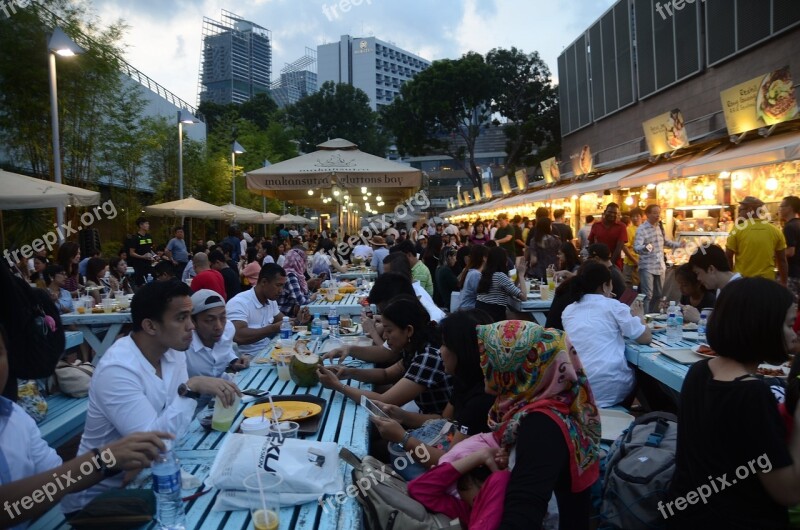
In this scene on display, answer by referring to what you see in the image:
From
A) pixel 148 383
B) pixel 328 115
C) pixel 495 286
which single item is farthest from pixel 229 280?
pixel 328 115

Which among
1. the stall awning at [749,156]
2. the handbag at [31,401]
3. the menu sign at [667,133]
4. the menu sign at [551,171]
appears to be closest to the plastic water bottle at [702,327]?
the stall awning at [749,156]

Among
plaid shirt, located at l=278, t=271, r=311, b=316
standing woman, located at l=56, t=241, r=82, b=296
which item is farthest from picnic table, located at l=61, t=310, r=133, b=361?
plaid shirt, located at l=278, t=271, r=311, b=316

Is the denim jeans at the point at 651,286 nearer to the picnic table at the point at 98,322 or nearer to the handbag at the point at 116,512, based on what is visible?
the picnic table at the point at 98,322

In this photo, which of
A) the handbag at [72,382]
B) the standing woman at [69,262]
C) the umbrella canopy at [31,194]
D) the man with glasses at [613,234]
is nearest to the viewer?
the handbag at [72,382]

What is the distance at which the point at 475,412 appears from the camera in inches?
107

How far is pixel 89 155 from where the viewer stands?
1357cm

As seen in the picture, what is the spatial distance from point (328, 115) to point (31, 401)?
4705 cm

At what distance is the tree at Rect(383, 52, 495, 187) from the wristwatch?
34587 mm

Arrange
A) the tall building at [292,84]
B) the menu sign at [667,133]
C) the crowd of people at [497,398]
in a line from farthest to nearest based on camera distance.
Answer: the tall building at [292,84] < the menu sign at [667,133] < the crowd of people at [497,398]

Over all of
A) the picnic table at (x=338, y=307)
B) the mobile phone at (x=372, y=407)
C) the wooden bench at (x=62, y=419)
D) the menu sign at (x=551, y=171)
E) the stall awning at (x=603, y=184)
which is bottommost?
the wooden bench at (x=62, y=419)

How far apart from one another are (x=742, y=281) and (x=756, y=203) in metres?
6.19

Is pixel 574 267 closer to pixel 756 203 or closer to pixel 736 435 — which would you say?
pixel 756 203

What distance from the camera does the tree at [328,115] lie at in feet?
157

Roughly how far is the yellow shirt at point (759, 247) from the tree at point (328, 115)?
43.0m
